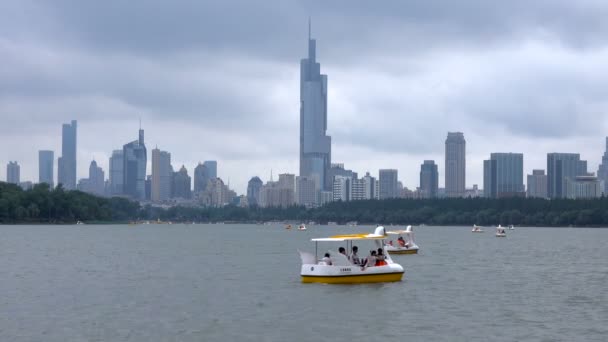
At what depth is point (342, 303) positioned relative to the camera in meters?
59.0

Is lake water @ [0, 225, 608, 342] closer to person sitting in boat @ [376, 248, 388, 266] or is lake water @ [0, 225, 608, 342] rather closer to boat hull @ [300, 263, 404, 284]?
boat hull @ [300, 263, 404, 284]

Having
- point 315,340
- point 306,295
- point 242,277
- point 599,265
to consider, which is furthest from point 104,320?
point 599,265

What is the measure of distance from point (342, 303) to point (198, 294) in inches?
449

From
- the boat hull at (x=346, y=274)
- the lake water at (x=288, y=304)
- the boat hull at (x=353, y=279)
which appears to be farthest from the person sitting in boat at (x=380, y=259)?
the lake water at (x=288, y=304)

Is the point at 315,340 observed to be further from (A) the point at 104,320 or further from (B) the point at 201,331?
(A) the point at 104,320

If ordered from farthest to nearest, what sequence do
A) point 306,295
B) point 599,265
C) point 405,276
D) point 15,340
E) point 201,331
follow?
point 599,265 → point 405,276 → point 306,295 → point 201,331 → point 15,340

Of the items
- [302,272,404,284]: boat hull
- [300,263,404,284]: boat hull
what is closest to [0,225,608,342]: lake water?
[302,272,404,284]: boat hull

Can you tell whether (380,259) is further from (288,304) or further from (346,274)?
(288,304)

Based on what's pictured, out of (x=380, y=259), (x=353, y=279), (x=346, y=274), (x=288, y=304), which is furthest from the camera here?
(x=380, y=259)

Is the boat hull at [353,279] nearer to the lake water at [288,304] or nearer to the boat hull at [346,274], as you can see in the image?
the boat hull at [346,274]

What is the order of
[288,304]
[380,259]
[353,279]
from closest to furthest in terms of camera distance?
[288,304] < [353,279] < [380,259]

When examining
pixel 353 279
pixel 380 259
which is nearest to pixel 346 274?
pixel 353 279

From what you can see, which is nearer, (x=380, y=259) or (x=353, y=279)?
(x=353, y=279)

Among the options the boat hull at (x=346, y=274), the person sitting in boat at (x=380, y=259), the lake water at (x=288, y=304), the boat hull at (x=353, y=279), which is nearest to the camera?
the lake water at (x=288, y=304)
